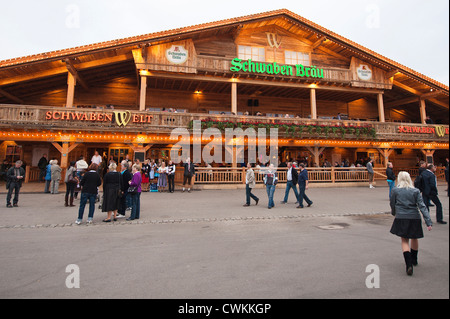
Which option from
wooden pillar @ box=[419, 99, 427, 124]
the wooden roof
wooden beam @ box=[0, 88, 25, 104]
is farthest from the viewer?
wooden pillar @ box=[419, 99, 427, 124]

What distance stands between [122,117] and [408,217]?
50.0 feet

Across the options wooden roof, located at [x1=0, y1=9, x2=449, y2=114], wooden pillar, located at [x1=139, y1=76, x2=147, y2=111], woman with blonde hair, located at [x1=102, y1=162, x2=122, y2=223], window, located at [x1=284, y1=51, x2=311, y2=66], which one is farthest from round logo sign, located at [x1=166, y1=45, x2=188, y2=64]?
woman with blonde hair, located at [x1=102, y1=162, x2=122, y2=223]

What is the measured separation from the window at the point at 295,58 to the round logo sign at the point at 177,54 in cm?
842

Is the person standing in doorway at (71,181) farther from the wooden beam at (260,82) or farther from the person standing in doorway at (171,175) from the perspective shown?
the wooden beam at (260,82)

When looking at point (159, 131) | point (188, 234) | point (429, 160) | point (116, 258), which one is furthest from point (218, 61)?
point (429, 160)

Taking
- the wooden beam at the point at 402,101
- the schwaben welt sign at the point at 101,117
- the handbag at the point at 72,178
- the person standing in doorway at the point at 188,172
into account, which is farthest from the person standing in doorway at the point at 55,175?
the wooden beam at the point at 402,101

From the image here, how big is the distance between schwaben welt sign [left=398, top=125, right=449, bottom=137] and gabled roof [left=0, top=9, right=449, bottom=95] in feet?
10.9

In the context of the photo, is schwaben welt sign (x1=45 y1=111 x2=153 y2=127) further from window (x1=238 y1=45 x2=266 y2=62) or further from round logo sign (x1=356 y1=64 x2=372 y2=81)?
round logo sign (x1=356 y1=64 x2=372 y2=81)

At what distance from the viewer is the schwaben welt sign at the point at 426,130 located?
20.1 metres

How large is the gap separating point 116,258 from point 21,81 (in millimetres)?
17032

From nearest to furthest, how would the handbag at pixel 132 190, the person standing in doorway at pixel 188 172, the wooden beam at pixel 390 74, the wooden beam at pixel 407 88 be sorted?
the handbag at pixel 132 190
the person standing in doorway at pixel 188 172
the wooden beam at pixel 390 74
the wooden beam at pixel 407 88

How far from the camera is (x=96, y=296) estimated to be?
9.87 ft

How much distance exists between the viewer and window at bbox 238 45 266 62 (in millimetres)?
19625

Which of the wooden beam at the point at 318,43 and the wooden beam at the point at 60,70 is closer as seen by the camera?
the wooden beam at the point at 60,70
